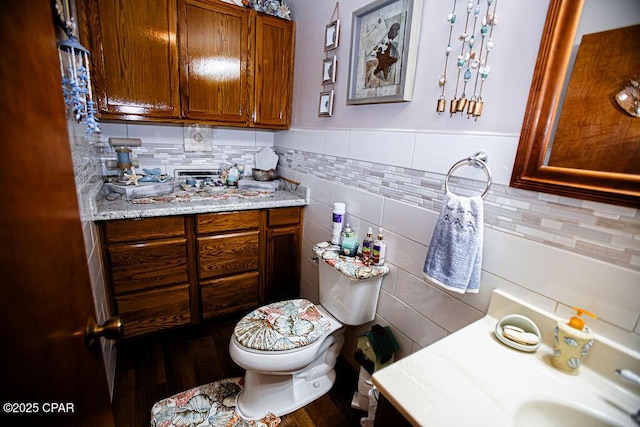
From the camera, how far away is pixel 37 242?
0.41 m

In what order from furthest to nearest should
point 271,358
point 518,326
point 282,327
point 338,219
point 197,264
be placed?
point 197,264 → point 338,219 → point 282,327 → point 271,358 → point 518,326

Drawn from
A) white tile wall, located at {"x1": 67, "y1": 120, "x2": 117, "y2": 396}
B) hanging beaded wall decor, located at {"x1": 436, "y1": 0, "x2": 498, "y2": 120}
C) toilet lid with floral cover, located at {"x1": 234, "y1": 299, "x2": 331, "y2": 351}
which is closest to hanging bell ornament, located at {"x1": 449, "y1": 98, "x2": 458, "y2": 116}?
hanging beaded wall decor, located at {"x1": 436, "y1": 0, "x2": 498, "y2": 120}

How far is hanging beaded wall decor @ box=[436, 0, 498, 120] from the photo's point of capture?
0.93m

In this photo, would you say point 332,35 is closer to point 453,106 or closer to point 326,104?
point 326,104

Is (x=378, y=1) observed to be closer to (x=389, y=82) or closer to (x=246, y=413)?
(x=389, y=82)

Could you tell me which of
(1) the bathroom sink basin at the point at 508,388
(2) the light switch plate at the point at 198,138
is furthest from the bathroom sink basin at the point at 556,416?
(2) the light switch plate at the point at 198,138

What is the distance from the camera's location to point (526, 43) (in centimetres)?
85

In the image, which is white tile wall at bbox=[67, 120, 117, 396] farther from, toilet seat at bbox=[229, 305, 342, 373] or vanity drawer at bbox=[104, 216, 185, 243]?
toilet seat at bbox=[229, 305, 342, 373]

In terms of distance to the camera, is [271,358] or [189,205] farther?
[189,205]

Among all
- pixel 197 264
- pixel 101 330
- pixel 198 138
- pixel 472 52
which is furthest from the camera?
pixel 198 138

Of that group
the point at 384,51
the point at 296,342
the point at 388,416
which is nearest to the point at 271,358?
the point at 296,342

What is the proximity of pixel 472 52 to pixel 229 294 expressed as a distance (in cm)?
181

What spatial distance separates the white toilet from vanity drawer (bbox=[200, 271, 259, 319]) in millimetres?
580

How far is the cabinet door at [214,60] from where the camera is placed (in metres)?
1.73
